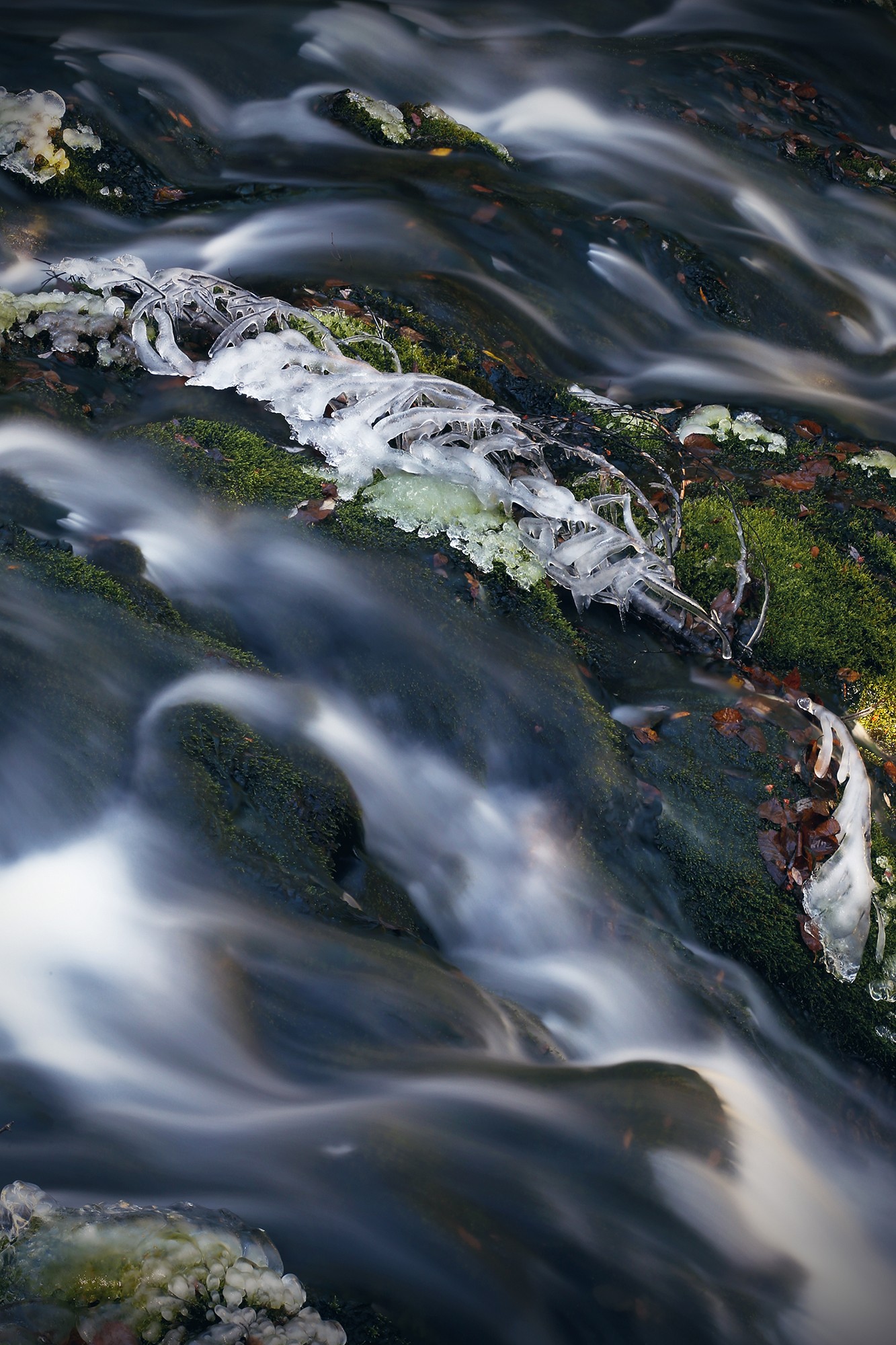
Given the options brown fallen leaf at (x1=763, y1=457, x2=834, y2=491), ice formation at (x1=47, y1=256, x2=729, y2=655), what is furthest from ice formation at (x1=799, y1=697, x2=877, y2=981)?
brown fallen leaf at (x1=763, y1=457, x2=834, y2=491)

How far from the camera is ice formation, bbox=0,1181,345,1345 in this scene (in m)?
2.67

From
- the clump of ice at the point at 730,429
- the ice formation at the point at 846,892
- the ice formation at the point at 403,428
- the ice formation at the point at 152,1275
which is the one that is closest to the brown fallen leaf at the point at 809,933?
the ice formation at the point at 846,892

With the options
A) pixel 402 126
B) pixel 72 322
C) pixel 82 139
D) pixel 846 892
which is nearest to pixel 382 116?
pixel 402 126

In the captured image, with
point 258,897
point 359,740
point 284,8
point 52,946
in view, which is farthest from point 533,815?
point 284,8

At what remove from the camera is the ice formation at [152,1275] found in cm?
267

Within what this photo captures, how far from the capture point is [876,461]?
→ 577cm

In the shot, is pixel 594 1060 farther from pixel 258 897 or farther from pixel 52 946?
pixel 52 946

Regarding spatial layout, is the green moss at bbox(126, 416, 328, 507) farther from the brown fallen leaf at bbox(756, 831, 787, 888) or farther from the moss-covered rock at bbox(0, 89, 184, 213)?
the brown fallen leaf at bbox(756, 831, 787, 888)

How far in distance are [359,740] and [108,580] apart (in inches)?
52.9

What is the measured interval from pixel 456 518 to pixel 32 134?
3872mm

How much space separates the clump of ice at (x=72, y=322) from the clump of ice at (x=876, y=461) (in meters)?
4.32

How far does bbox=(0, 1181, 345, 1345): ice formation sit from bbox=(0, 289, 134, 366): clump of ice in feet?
13.0

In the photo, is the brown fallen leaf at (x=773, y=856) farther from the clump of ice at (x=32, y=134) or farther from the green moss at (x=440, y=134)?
the clump of ice at (x=32, y=134)

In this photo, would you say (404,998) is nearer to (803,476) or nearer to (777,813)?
(777,813)
